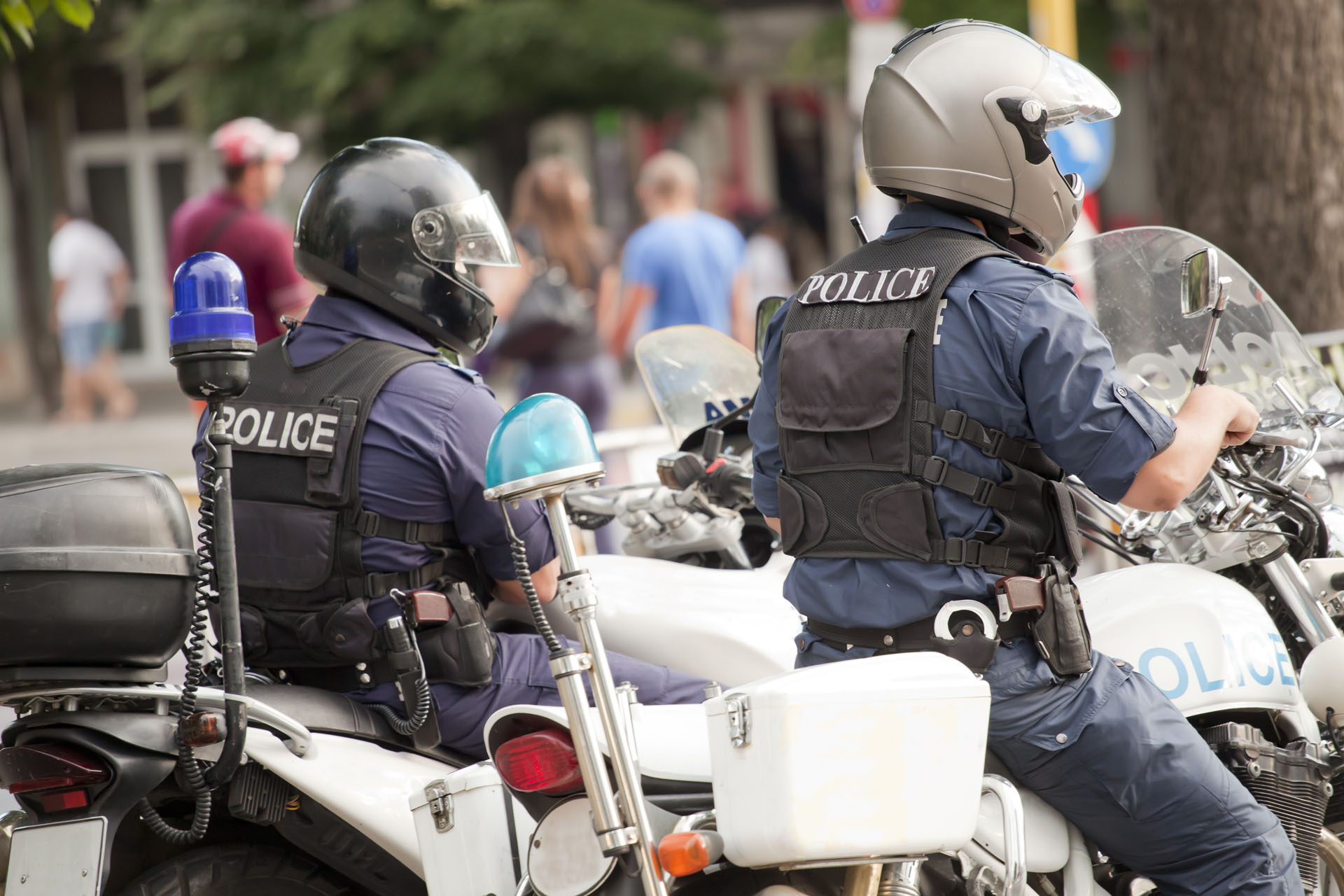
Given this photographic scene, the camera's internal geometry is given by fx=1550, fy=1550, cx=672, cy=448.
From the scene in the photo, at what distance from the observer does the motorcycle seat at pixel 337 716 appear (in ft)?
9.75

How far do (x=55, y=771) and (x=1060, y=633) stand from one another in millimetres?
1692

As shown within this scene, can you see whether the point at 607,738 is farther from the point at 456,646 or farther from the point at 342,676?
the point at 342,676

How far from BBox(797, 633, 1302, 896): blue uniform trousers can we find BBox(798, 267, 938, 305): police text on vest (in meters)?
0.60

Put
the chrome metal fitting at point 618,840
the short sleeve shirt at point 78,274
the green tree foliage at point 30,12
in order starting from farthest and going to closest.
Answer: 1. the short sleeve shirt at point 78,274
2. the green tree foliage at point 30,12
3. the chrome metal fitting at point 618,840

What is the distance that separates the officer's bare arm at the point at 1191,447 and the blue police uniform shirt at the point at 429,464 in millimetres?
1252

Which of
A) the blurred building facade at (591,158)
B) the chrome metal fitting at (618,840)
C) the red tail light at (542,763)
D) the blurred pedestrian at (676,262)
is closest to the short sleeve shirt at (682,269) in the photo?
the blurred pedestrian at (676,262)

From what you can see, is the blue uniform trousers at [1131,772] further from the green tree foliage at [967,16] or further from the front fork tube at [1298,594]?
the green tree foliage at [967,16]

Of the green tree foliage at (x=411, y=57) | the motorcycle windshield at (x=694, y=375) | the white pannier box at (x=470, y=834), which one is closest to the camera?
the white pannier box at (x=470, y=834)

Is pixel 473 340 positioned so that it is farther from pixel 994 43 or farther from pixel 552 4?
pixel 552 4

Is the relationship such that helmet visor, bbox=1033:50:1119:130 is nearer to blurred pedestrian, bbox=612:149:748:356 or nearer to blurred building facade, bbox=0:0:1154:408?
blurred pedestrian, bbox=612:149:748:356

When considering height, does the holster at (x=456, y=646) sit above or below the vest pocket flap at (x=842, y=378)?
below

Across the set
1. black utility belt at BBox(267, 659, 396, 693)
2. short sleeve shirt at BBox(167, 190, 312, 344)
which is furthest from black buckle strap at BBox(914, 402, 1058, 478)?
short sleeve shirt at BBox(167, 190, 312, 344)

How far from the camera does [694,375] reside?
396 centimetres

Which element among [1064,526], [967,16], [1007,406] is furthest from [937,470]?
[967,16]
